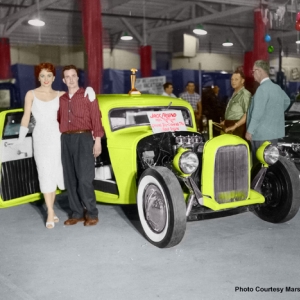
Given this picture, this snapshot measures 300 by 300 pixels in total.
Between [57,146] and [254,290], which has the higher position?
[57,146]

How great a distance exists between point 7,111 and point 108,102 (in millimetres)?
1041

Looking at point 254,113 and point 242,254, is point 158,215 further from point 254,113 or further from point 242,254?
point 254,113

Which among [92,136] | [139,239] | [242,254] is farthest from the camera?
[92,136]

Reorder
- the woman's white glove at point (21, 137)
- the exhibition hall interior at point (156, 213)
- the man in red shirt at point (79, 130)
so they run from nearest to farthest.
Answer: the exhibition hall interior at point (156, 213) → the man in red shirt at point (79, 130) → the woman's white glove at point (21, 137)

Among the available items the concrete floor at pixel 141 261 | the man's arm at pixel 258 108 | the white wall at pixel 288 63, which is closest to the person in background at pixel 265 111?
the man's arm at pixel 258 108

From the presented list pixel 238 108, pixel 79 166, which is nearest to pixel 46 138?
pixel 79 166

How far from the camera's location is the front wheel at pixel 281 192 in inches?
153

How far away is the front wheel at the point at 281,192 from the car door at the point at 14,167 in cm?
233

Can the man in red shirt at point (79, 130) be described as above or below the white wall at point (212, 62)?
below

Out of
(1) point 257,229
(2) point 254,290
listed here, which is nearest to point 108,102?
(1) point 257,229

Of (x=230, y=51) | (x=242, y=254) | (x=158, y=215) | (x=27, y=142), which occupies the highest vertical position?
(x=230, y=51)

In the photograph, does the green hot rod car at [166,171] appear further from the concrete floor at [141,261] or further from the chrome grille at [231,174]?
the concrete floor at [141,261]

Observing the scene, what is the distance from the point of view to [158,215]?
11.5 ft

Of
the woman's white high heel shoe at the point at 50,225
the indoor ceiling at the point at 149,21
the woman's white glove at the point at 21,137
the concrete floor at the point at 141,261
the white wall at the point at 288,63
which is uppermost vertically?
the indoor ceiling at the point at 149,21
